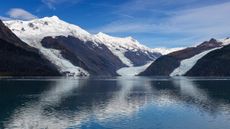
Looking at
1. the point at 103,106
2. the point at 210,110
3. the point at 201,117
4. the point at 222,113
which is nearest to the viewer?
the point at 201,117

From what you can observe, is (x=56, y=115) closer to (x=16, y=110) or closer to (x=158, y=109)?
(x=16, y=110)

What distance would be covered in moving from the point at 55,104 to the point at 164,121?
41.3 m

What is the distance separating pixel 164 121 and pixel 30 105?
4347cm

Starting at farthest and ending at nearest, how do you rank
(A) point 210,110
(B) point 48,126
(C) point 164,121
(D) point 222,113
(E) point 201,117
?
(A) point 210,110
(D) point 222,113
(E) point 201,117
(C) point 164,121
(B) point 48,126

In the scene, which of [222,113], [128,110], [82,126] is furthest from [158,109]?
[82,126]

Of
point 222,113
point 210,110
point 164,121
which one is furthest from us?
point 210,110

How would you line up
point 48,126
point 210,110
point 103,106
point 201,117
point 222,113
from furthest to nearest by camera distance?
1. point 103,106
2. point 210,110
3. point 222,113
4. point 201,117
5. point 48,126

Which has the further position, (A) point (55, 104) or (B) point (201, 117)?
(A) point (55, 104)

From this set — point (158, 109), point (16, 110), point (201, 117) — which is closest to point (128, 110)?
point (158, 109)

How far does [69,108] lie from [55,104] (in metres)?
11.0

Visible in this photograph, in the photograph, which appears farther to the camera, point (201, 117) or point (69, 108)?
point (69, 108)

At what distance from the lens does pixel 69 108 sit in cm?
10938

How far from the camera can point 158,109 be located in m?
110

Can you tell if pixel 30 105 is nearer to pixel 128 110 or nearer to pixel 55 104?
pixel 55 104
